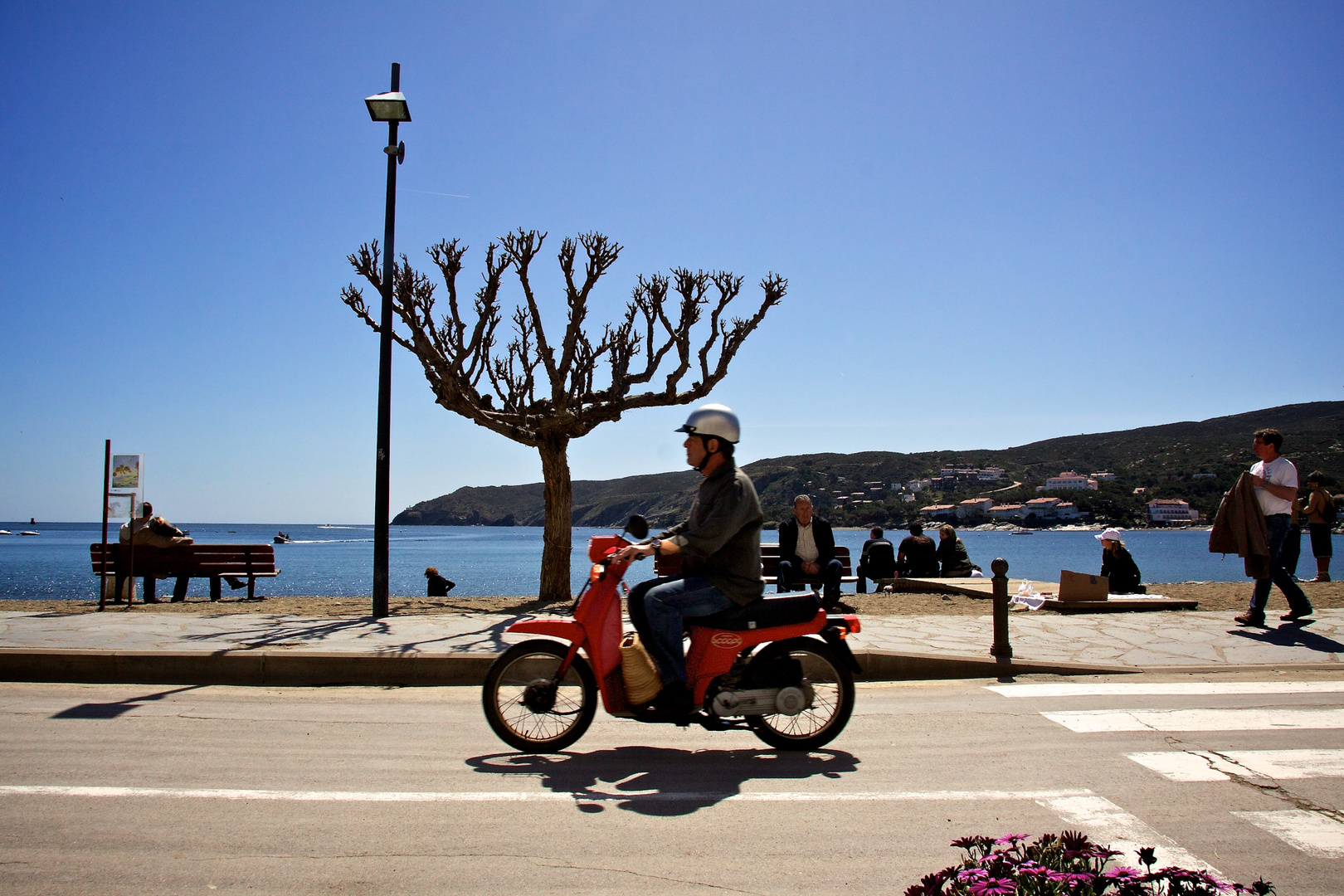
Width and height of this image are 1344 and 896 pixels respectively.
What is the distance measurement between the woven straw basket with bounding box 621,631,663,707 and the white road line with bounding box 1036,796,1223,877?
1.98m

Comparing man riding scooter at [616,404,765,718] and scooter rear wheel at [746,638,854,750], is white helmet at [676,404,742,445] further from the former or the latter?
scooter rear wheel at [746,638,854,750]

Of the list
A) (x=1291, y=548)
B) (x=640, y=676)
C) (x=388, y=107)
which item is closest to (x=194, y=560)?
(x=388, y=107)

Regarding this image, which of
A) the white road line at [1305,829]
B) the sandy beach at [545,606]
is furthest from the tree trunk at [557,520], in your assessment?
the white road line at [1305,829]

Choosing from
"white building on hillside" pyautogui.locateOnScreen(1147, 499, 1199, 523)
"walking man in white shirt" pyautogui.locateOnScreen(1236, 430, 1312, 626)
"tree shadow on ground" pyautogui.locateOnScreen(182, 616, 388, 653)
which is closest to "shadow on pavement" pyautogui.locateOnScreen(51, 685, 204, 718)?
"tree shadow on ground" pyautogui.locateOnScreen(182, 616, 388, 653)

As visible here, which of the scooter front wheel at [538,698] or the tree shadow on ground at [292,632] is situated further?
the tree shadow on ground at [292,632]

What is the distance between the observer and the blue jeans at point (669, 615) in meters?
4.94

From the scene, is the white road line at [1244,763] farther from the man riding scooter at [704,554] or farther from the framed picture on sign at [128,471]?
the framed picture on sign at [128,471]

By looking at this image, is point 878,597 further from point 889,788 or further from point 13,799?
point 13,799

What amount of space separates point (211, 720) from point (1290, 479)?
9768mm

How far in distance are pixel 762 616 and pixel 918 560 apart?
11285 mm

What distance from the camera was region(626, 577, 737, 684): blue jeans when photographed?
4938 millimetres

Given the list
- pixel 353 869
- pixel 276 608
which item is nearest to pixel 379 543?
pixel 276 608

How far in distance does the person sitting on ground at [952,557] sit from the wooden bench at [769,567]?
1.75 metres

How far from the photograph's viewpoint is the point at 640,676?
500 centimetres
